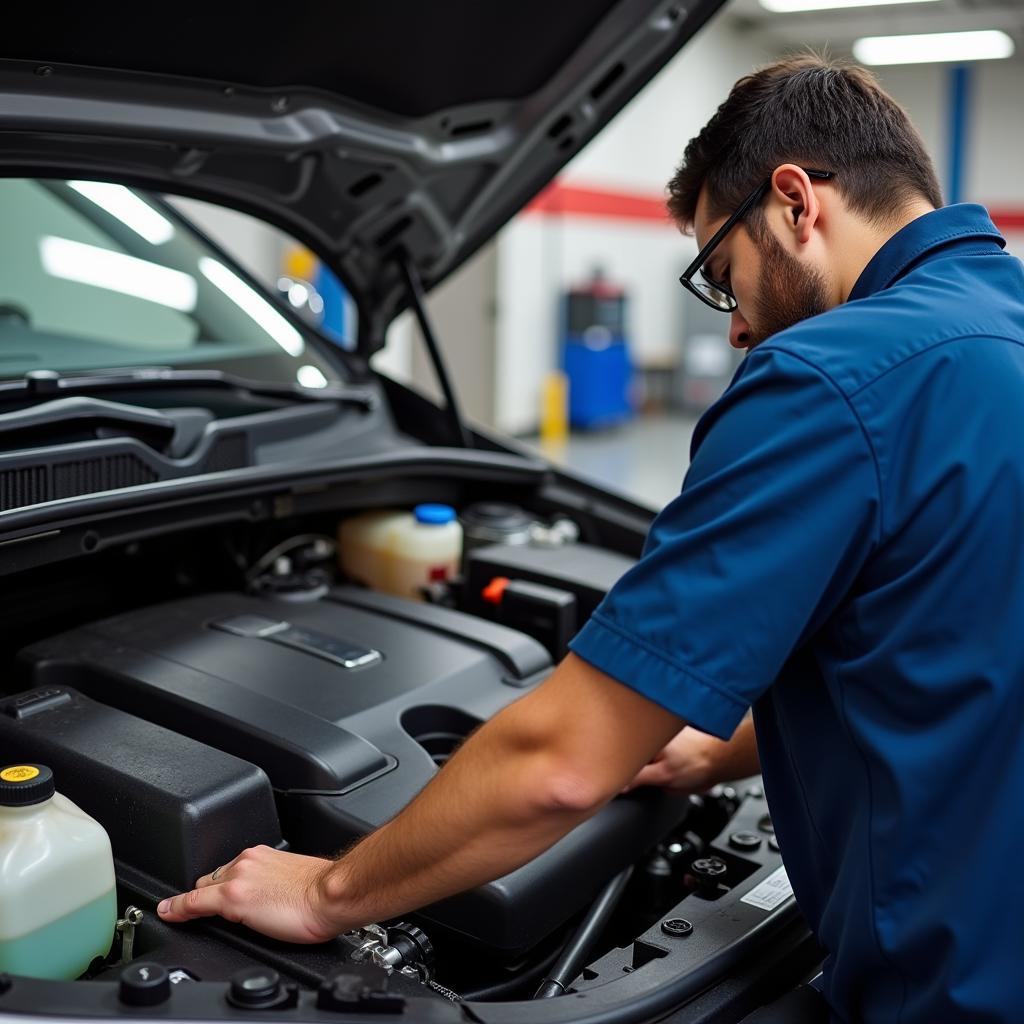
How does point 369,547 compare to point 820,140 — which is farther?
point 369,547

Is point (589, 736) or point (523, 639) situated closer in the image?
point (589, 736)

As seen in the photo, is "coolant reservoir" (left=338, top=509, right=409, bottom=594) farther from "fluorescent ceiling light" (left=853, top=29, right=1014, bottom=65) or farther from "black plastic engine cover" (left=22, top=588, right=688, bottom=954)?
"fluorescent ceiling light" (left=853, top=29, right=1014, bottom=65)

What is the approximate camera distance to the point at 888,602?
0.96m

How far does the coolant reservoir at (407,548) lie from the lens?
1.92 meters

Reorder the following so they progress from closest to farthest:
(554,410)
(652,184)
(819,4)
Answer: (554,410)
(819,4)
(652,184)

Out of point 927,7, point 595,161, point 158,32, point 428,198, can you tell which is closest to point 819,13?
point 927,7

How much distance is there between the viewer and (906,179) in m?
1.14

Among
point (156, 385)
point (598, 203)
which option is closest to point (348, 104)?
point (156, 385)

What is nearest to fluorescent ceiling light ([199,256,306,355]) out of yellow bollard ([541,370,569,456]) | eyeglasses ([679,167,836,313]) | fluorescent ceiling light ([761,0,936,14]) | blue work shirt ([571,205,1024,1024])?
eyeglasses ([679,167,836,313])

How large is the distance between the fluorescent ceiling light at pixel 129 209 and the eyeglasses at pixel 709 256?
1.14 metres

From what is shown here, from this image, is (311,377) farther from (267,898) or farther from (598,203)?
(598,203)

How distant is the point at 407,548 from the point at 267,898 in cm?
87

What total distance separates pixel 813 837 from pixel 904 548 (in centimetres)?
31

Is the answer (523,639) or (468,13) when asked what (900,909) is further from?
(468,13)
